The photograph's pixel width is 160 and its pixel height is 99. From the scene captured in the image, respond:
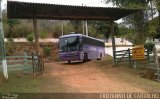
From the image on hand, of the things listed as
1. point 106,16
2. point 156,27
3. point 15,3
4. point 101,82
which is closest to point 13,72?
point 15,3

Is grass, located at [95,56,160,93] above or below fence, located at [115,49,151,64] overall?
below

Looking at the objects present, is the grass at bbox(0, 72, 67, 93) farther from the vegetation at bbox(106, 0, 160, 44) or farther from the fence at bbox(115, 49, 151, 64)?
the vegetation at bbox(106, 0, 160, 44)

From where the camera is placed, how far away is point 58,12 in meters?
23.9

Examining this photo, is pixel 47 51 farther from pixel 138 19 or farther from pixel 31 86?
pixel 31 86

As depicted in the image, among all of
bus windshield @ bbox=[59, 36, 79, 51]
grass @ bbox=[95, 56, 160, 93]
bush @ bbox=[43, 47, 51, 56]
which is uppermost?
bus windshield @ bbox=[59, 36, 79, 51]

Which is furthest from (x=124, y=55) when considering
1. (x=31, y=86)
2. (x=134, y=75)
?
(x=31, y=86)

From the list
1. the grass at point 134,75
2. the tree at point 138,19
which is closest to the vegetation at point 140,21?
the tree at point 138,19

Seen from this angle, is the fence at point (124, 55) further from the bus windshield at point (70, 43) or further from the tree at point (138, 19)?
the bus windshield at point (70, 43)

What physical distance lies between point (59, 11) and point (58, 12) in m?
0.27

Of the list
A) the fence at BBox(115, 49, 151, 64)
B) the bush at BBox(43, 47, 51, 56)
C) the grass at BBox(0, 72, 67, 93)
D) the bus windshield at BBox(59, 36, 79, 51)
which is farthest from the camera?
the bush at BBox(43, 47, 51, 56)

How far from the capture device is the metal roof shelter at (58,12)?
2113 cm

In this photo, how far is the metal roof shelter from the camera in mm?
21128

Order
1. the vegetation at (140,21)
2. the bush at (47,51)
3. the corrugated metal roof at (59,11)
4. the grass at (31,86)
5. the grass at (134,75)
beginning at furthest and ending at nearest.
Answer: the bush at (47,51) → the vegetation at (140,21) → the corrugated metal roof at (59,11) → the grass at (134,75) → the grass at (31,86)

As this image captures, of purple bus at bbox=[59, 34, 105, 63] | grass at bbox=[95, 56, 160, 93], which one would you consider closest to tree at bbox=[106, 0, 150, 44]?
grass at bbox=[95, 56, 160, 93]
